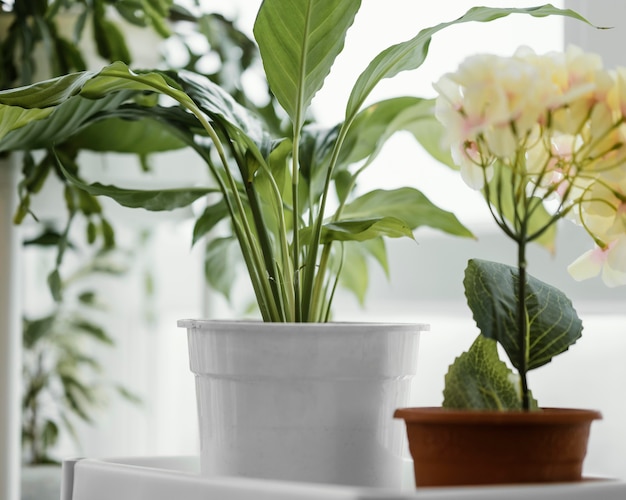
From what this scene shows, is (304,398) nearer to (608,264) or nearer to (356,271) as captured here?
(608,264)

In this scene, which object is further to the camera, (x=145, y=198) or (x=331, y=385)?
(x=145, y=198)

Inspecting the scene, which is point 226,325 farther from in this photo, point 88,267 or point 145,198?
point 88,267

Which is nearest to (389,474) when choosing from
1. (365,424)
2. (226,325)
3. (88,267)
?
(365,424)

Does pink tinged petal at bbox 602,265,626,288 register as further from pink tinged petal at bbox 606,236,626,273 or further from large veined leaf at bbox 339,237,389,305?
large veined leaf at bbox 339,237,389,305

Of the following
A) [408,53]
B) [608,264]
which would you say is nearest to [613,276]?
[608,264]

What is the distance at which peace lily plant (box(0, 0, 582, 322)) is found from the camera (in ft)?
2.01

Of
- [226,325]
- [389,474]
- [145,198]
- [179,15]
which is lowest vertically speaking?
[389,474]

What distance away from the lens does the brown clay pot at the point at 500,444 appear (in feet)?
1.58

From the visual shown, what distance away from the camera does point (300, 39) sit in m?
0.62

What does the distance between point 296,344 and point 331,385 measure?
Answer: 0.04m

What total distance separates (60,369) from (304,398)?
161 centimetres

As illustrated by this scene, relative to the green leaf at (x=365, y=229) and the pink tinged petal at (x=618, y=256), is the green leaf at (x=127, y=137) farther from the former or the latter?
the pink tinged petal at (x=618, y=256)

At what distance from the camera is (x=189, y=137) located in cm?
77

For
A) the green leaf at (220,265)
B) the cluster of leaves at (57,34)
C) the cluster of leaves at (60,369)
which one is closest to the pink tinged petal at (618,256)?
the green leaf at (220,265)
